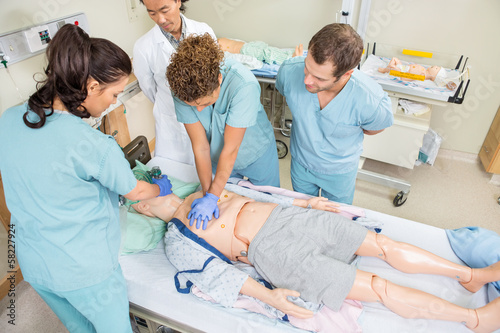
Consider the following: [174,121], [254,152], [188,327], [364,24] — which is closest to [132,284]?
[188,327]

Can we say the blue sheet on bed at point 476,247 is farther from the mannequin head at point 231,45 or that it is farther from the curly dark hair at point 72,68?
the mannequin head at point 231,45

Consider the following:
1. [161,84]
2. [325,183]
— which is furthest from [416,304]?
[161,84]

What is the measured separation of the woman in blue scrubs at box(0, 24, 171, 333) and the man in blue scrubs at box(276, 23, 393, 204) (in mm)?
746

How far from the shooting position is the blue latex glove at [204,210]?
1526 millimetres

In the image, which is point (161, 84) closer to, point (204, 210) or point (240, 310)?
point (204, 210)

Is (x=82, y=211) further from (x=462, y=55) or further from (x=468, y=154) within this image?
(x=468, y=154)

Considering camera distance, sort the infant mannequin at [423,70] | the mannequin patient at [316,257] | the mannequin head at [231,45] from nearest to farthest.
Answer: the mannequin patient at [316,257] → the infant mannequin at [423,70] → the mannequin head at [231,45]

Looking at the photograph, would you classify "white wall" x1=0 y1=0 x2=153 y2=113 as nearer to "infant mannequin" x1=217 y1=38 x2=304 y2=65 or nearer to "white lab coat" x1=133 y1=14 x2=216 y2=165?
"white lab coat" x1=133 y1=14 x2=216 y2=165

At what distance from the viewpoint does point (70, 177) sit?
1.02 metres

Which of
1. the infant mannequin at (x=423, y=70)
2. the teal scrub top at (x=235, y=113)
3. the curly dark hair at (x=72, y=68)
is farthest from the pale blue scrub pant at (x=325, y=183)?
the curly dark hair at (x=72, y=68)

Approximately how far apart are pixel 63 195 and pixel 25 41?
1.39 m

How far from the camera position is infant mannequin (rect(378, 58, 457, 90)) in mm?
2359

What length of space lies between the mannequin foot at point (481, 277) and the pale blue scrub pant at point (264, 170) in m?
1.03

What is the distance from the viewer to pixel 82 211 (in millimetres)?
1106
